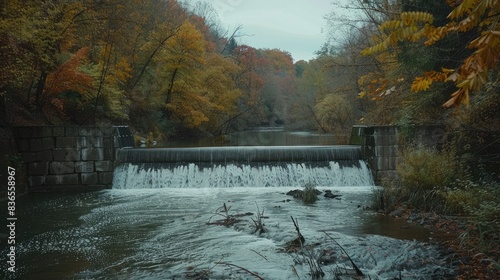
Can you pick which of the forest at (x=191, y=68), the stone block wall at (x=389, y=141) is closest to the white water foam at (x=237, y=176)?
the stone block wall at (x=389, y=141)

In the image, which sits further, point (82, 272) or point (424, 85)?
point (82, 272)

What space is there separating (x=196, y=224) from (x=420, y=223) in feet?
12.9

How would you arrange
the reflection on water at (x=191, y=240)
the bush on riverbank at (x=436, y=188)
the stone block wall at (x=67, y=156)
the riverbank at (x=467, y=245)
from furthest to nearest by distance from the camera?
the stone block wall at (x=67, y=156) → the bush on riverbank at (x=436, y=188) → the reflection on water at (x=191, y=240) → the riverbank at (x=467, y=245)

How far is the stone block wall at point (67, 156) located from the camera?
1152 cm

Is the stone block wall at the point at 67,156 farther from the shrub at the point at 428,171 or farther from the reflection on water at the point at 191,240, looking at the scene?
the shrub at the point at 428,171

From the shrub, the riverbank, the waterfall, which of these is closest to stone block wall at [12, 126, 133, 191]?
the waterfall

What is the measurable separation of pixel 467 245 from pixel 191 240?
3.93 m

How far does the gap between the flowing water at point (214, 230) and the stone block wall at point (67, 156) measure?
63cm

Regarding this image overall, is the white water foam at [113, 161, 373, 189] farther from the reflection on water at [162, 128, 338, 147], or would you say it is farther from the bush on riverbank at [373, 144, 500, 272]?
the reflection on water at [162, 128, 338, 147]

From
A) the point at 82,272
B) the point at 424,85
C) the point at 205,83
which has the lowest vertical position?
the point at 82,272

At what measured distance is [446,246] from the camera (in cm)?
549

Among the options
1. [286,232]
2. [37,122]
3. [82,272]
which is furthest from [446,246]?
[37,122]

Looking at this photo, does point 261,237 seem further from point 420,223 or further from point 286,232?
point 420,223

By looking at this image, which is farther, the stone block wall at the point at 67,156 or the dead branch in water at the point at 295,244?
the stone block wall at the point at 67,156
